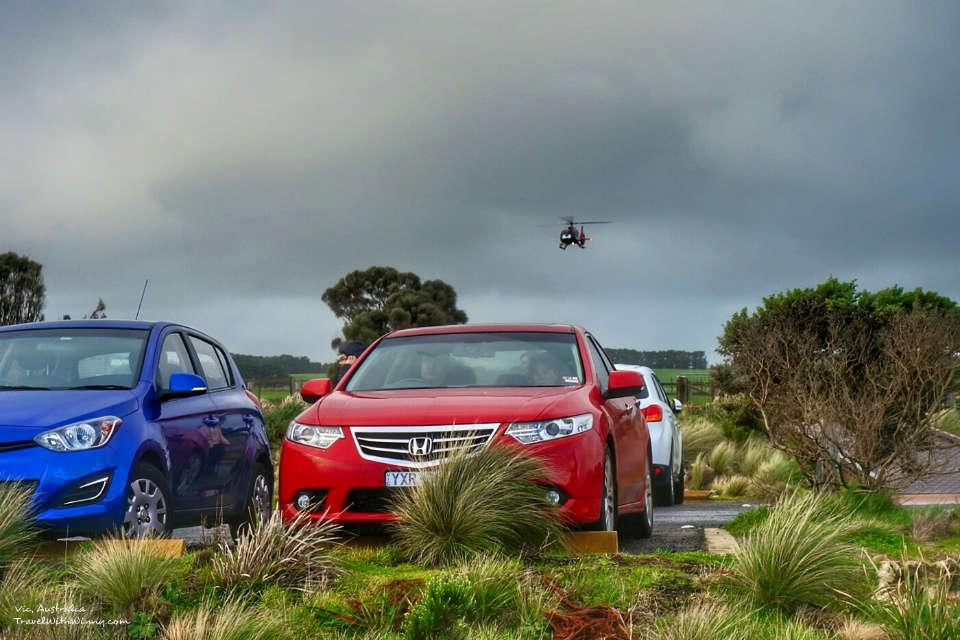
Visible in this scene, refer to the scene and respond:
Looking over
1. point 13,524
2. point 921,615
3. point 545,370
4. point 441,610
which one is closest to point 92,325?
point 13,524

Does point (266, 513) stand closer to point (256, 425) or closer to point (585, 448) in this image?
point (256, 425)

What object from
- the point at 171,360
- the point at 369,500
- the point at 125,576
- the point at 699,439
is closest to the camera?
the point at 125,576

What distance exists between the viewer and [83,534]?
7.88m

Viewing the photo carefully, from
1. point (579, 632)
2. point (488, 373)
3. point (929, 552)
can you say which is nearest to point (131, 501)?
point (488, 373)

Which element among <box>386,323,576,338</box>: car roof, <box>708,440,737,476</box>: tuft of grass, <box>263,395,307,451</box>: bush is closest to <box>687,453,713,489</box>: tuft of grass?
<box>708,440,737,476</box>: tuft of grass

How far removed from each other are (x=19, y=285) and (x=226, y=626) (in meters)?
61.0

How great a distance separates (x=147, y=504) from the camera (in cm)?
841

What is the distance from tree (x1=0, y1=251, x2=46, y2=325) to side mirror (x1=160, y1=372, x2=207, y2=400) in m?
55.5

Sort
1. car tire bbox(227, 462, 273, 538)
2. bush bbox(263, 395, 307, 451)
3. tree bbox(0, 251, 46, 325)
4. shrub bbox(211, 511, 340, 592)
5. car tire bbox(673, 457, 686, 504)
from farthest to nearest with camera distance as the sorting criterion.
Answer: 1. tree bbox(0, 251, 46, 325)
2. bush bbox(263, 395, 307, 451)
3. car tire bbox(673, 457, 686, 504)
4. car tire bbox(227, 462, 273, 538)
5. shrub bbox(211, 511, 340, 592)

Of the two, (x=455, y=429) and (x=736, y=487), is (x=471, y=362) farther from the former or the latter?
(x=736, y=487)

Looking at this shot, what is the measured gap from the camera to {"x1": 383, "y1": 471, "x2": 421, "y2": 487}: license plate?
799cm

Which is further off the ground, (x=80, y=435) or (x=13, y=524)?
(x=80, y=435)

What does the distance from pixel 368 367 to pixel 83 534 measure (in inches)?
104

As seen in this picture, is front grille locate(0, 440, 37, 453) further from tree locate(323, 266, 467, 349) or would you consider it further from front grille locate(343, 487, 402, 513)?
tree locate(323, 266, 467, 349)
